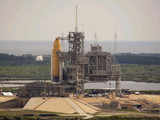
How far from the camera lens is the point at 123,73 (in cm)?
12962

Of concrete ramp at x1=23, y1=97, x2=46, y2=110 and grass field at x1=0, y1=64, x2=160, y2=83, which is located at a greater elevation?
grass field at x1=0, y1=64, x2=160, y2=83

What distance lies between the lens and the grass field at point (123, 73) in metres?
120

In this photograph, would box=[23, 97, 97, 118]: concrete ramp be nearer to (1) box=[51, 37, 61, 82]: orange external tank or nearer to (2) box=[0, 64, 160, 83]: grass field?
(1) box=[51, 37, 61, 82]: orange external tank

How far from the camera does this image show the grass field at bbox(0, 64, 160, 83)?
395 ft

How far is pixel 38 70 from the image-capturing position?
441ft

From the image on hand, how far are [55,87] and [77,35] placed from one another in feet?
23.9

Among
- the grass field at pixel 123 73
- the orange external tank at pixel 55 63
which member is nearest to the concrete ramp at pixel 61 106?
the orange external tank at pixel 55 63

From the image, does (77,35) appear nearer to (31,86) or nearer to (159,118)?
(31,86)

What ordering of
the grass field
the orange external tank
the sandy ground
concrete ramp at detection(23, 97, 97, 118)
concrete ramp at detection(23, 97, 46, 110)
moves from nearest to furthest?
concrete ramp at detection(23, 97, 97, 118) → the sandy ground → concrete ramp at detection(23, 97, 46, 110) → the orange external tank → the grass field

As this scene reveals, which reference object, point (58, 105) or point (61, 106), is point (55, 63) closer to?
point (58, 105)

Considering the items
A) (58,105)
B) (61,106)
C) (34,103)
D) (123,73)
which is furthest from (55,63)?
(123,73)

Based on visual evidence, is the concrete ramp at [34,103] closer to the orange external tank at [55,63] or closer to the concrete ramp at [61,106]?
the concrete ramp at [61,106]

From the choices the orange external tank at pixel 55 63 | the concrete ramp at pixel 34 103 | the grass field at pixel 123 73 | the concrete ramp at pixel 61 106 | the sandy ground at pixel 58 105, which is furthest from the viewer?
the grass field at pixel 123 73

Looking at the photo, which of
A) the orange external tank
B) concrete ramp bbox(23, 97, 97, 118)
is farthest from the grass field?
concrete ramp bbox(23, 97, 97, 118)
